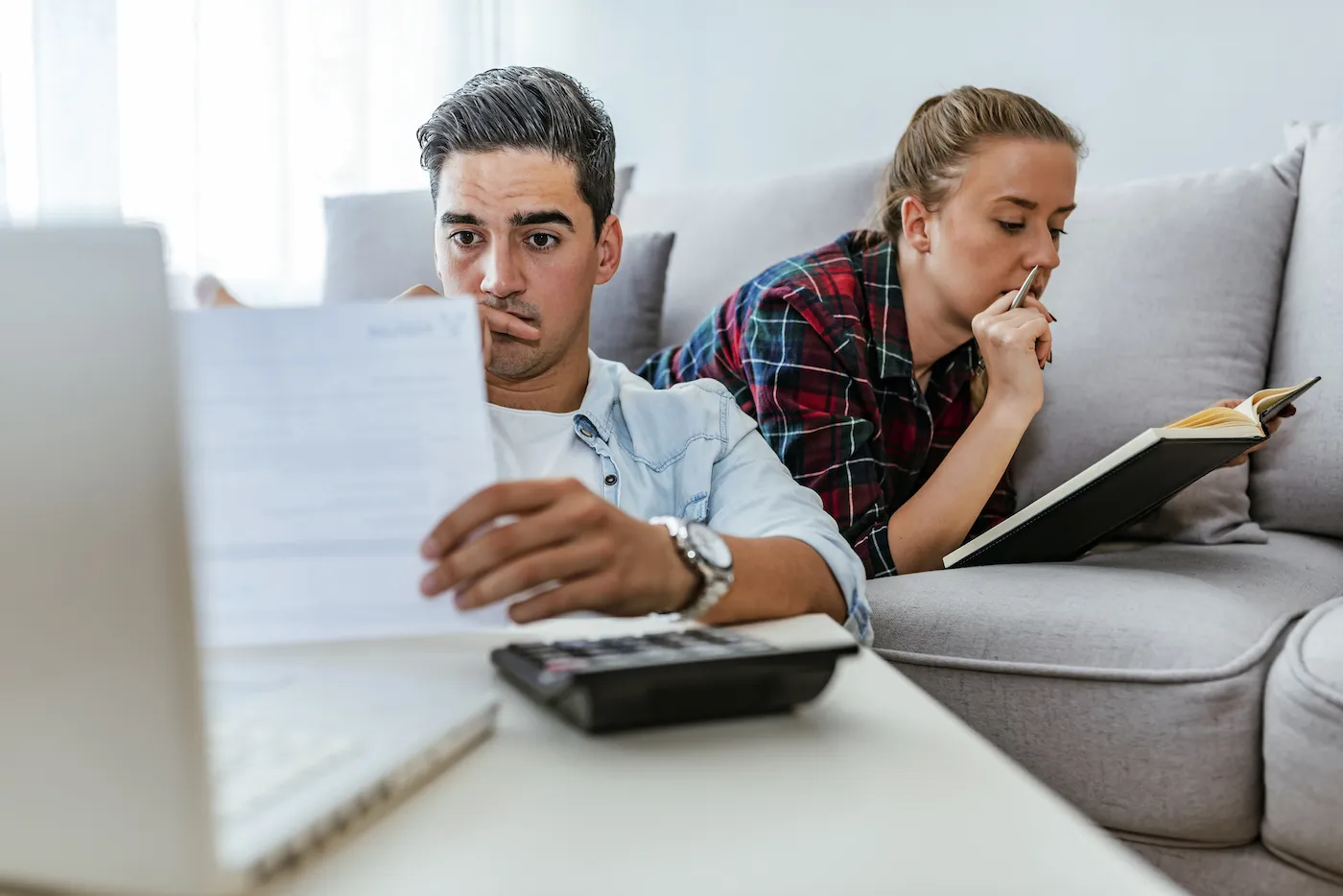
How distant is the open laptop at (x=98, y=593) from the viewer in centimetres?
33

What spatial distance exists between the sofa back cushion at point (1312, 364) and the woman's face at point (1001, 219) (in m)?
0.33

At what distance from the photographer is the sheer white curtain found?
201 centimetres

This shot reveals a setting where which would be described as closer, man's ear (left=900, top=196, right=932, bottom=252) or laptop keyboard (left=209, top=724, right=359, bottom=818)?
laptop keyboard (left=209, top=724, right=359, bottom=818)

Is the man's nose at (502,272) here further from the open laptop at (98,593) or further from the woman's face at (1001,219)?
the open laptop at (98,593)

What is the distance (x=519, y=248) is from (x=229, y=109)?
1406 mm

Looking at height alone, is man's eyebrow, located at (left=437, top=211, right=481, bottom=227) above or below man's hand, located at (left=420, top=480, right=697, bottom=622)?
above

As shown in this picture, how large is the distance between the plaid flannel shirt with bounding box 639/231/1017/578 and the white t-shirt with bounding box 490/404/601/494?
353 mm

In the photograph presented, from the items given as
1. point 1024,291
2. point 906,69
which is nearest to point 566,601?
point 1024,291

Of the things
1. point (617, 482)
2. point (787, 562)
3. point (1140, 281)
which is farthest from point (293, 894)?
point (1140, 281)

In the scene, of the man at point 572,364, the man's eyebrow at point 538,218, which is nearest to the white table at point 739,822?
the man at point 572,364

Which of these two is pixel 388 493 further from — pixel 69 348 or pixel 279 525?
pixel 69 348

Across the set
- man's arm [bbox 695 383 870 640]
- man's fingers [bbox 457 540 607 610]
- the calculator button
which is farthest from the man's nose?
the calculator button

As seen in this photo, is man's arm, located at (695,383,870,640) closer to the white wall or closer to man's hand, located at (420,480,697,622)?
man's hand, located at (420,480,697,622)

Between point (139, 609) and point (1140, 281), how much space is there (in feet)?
4.99
